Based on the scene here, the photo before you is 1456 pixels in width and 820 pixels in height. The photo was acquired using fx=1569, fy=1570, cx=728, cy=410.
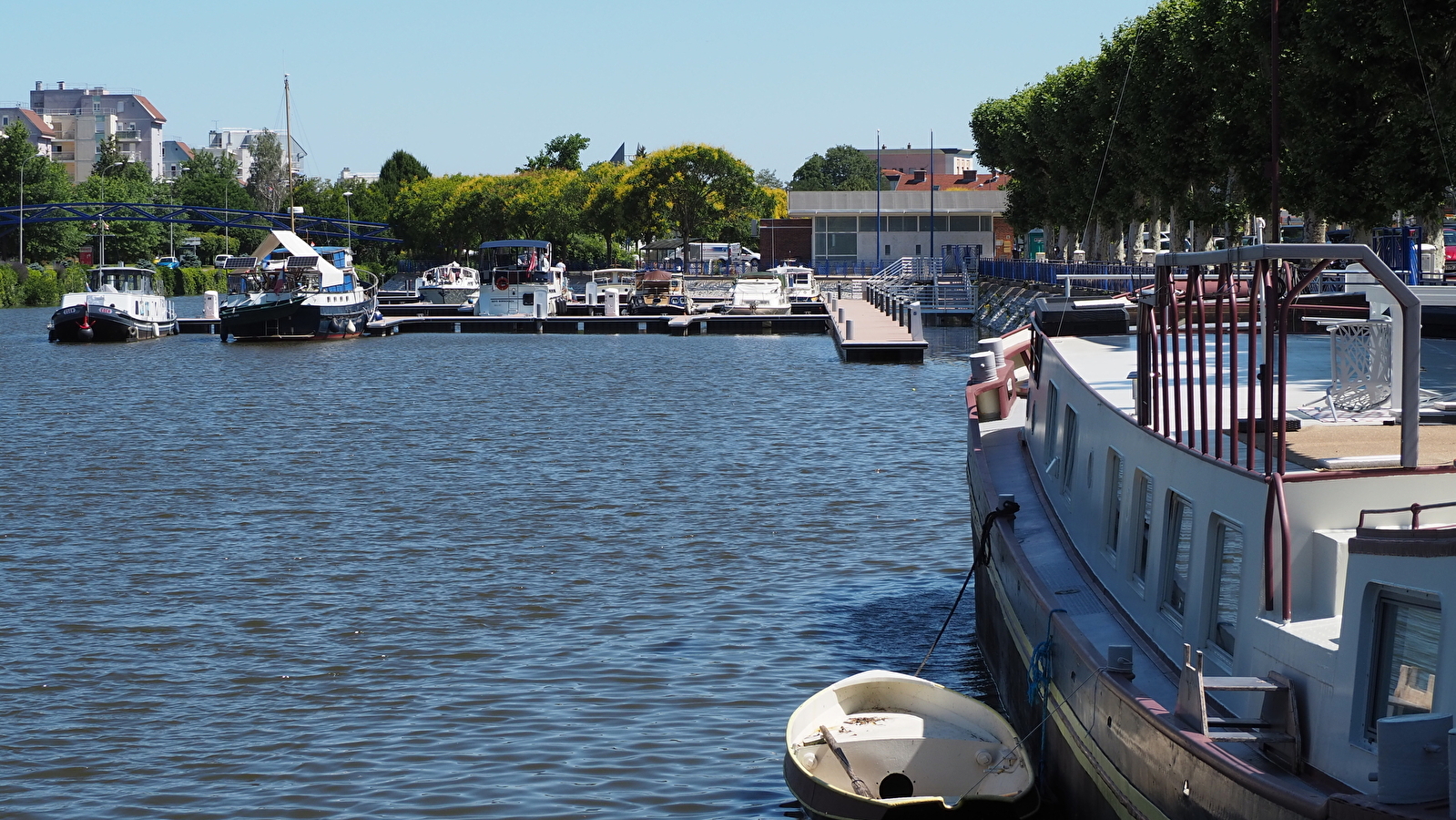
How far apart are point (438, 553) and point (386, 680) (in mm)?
5998

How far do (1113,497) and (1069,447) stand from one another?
7.68 feet

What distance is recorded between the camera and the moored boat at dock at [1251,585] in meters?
7.29

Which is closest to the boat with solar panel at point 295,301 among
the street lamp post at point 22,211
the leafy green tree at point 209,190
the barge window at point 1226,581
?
the street lamp post at point 22,211

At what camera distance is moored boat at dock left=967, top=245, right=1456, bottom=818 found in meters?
7.29

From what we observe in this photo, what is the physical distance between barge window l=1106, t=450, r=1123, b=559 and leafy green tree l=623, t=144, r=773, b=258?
10883 centimetres

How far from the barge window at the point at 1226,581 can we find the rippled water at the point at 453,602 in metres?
4.23

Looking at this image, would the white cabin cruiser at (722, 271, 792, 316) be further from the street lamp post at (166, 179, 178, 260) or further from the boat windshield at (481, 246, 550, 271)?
the street lamp post at (166, 179, 178, 260)

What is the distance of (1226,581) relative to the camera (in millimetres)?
9250

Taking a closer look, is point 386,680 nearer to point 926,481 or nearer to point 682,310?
point 926,481

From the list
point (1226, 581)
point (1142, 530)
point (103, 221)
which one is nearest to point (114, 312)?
point (103, 221)

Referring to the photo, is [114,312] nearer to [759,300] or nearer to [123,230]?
[759,300]

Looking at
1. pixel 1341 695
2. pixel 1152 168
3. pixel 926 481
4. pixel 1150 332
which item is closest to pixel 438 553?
pixel 926 481

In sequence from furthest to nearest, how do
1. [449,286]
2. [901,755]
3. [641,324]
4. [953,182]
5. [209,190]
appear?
[209,190]
[953,182]
[449,286]
[641,324]
[901,755]

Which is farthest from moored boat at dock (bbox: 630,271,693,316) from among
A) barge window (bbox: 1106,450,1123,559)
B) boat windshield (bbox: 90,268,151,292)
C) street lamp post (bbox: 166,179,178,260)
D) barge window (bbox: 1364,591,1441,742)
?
barge window (bbox: 1364,591,1441,742)
